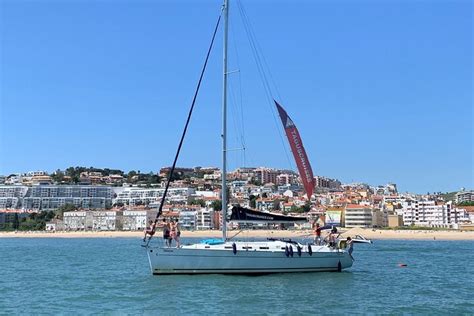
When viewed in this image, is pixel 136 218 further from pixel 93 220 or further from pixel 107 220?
pixel 93 220

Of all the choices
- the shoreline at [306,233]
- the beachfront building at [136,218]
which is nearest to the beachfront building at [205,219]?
the beachfront building at [136,218]

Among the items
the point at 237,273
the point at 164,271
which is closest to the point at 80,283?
the point at 164,271

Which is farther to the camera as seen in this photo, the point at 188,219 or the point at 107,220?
the point at 107,220

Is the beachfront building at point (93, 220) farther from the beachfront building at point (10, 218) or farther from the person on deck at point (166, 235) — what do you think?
the person on deck at point (166, 235)

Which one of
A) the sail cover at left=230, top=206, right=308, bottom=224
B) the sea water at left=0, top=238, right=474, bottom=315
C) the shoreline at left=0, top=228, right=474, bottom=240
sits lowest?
the shoreline at left=0, top=228, right=474, bottom=240

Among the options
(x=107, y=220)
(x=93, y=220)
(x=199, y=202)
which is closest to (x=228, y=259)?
(x=107, y=220)

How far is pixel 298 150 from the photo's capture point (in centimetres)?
2928

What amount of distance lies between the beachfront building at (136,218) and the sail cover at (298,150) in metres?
129

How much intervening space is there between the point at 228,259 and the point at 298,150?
6.40 meters

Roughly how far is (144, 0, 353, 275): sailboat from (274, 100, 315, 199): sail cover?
47mm

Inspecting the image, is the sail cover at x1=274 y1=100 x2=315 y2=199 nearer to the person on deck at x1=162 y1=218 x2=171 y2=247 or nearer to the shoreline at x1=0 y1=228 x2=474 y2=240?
the person on deck at x1=162 y1=218 x2=171 y2=247

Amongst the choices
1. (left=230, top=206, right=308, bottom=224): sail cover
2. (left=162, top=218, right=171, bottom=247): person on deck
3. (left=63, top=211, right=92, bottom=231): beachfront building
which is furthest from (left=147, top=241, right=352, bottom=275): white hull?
(left=63, top=211, right=92, bottom=231): beachfront building

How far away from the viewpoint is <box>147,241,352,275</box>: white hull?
1030 inches

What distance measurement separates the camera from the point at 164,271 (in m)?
26.4
